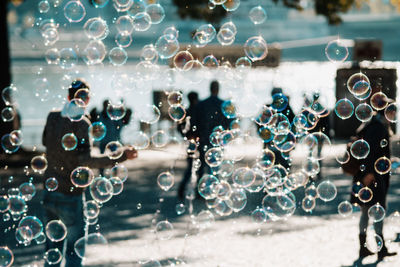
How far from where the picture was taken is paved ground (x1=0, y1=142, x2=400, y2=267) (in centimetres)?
659

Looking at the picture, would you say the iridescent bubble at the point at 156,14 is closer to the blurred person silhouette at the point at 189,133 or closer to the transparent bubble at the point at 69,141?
the blurred person silhouette at the point at 189,133

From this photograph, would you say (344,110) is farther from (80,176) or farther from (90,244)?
(80,176)

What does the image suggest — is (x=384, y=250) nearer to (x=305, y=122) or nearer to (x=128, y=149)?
(x=305, y=122)

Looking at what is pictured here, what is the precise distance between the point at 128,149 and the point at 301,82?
43755 mm

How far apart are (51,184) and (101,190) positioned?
158cm

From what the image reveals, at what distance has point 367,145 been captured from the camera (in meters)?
6.57

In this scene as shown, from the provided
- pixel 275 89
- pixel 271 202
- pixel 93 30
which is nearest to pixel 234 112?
pixel 275 89

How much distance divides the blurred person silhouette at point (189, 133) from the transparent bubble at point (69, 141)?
4284 millimetres

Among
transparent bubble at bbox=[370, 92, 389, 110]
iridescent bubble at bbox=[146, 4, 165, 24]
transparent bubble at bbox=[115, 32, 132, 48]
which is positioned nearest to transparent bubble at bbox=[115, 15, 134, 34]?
transparent bubble at bbox=[115, 32, 132, 48]

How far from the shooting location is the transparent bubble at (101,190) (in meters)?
6.45

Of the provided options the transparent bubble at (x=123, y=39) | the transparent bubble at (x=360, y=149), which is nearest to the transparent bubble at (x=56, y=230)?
the transparent bubble at (x=360, y=149)

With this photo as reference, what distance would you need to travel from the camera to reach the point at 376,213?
6.58 meters

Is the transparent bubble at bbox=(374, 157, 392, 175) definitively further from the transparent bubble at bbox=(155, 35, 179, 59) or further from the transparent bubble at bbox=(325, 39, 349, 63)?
the transparent bubble at bbox=(155, 35, 179, 59)

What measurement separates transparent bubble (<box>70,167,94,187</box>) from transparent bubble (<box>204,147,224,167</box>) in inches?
130
